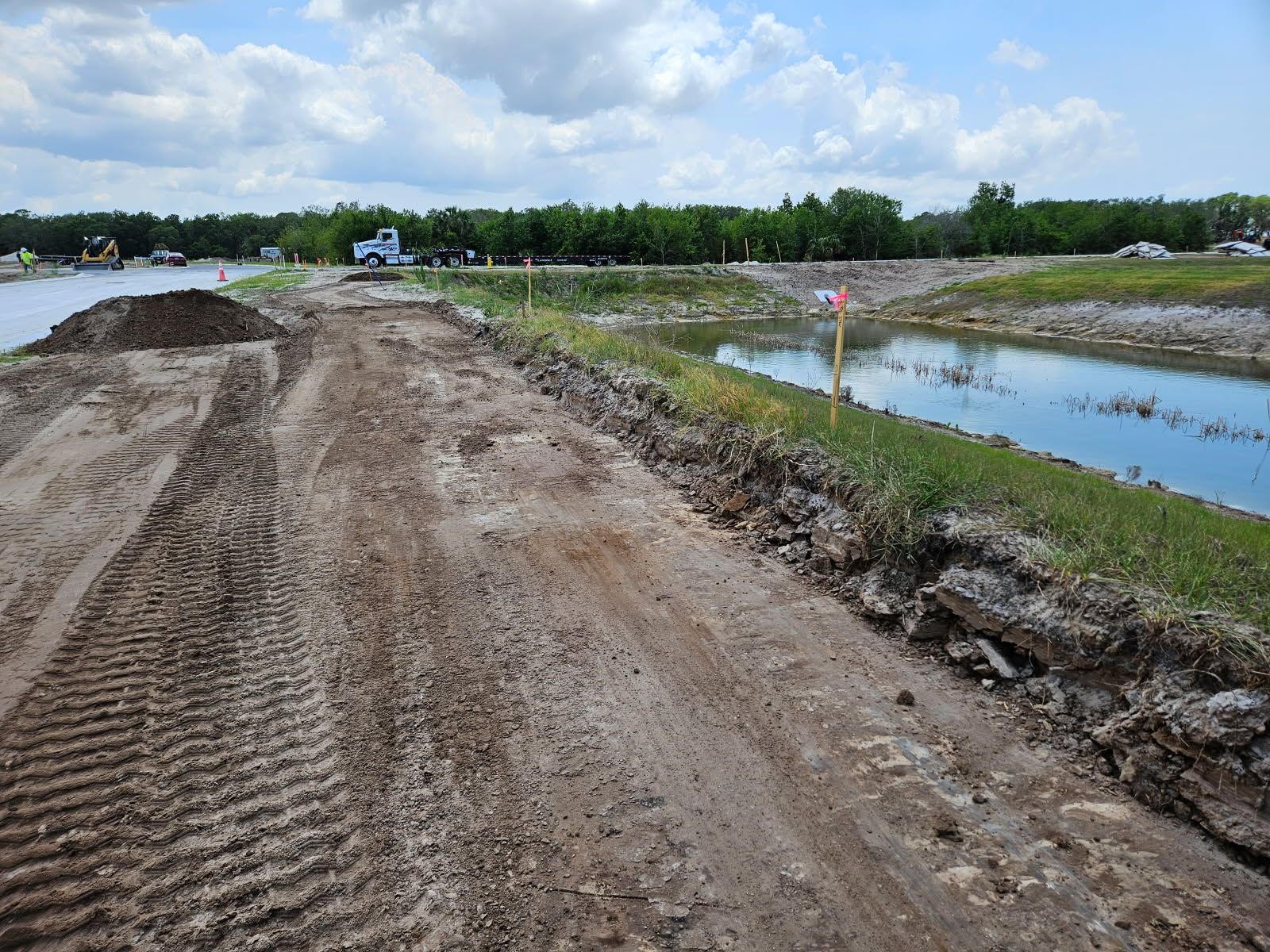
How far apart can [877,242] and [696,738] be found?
74.6 meters

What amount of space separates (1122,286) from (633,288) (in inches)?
1028

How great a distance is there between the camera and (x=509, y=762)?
4258mm

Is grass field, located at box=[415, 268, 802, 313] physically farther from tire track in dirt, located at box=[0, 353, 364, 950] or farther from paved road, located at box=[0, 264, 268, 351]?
tire track in dirt, located at box=[0, 353, 364, 950]

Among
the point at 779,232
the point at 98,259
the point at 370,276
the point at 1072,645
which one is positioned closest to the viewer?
the point at 1072,645

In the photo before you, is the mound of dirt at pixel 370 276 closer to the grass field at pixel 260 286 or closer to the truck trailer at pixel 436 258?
the grass field at pixel 260 286

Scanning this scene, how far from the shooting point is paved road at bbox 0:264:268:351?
23047mm

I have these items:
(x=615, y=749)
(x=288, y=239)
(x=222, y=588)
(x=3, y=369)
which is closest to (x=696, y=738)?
(x=615, y=749)

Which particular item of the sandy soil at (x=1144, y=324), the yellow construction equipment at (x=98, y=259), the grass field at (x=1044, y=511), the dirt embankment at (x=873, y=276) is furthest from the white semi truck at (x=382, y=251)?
the grass field at (x=1044, y=511)

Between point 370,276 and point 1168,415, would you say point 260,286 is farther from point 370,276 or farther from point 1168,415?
point 1168,415

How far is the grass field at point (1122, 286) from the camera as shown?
30.2 m

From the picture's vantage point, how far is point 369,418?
12000 millimetres

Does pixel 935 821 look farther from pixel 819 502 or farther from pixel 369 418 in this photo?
pixel 369 418

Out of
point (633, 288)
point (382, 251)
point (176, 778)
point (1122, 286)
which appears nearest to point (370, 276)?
point (382, 251)

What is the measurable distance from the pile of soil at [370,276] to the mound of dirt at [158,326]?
18.5 m
